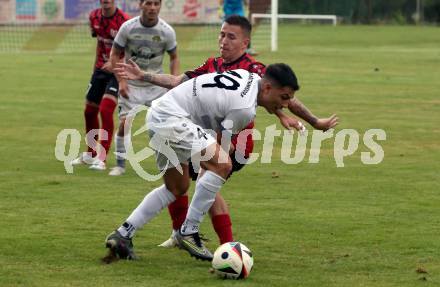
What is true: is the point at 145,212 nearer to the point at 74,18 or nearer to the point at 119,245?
the point at 119,245

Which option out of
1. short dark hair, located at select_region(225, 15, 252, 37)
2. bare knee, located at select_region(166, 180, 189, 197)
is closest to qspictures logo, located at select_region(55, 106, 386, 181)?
short dark hair, located at select_region(225, 15, 252, 37)

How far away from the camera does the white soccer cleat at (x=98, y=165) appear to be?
14203 mm

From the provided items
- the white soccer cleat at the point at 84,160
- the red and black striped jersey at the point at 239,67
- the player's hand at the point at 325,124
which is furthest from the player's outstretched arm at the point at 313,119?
the white soccer cleat at the point at 84,160

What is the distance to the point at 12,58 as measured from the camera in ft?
113

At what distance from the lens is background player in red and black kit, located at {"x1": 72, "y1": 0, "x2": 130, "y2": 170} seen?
14.6 m

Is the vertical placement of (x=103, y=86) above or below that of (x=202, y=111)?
below

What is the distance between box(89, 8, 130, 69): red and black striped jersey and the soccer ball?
7016mm

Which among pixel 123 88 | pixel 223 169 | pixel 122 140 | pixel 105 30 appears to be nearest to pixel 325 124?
pixel 223 169

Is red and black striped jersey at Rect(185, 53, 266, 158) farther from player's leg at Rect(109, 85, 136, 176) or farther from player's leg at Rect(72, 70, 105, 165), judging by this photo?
player's leg at Rect(72, 70, 105, 165)

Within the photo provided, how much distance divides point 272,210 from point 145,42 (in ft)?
11.7

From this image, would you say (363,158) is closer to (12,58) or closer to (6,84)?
(6,84)

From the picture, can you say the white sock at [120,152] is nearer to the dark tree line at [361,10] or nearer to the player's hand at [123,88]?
the player's hand at [123,88]

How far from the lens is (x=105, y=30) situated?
49.3 feet

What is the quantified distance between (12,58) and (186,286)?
27.4 m
